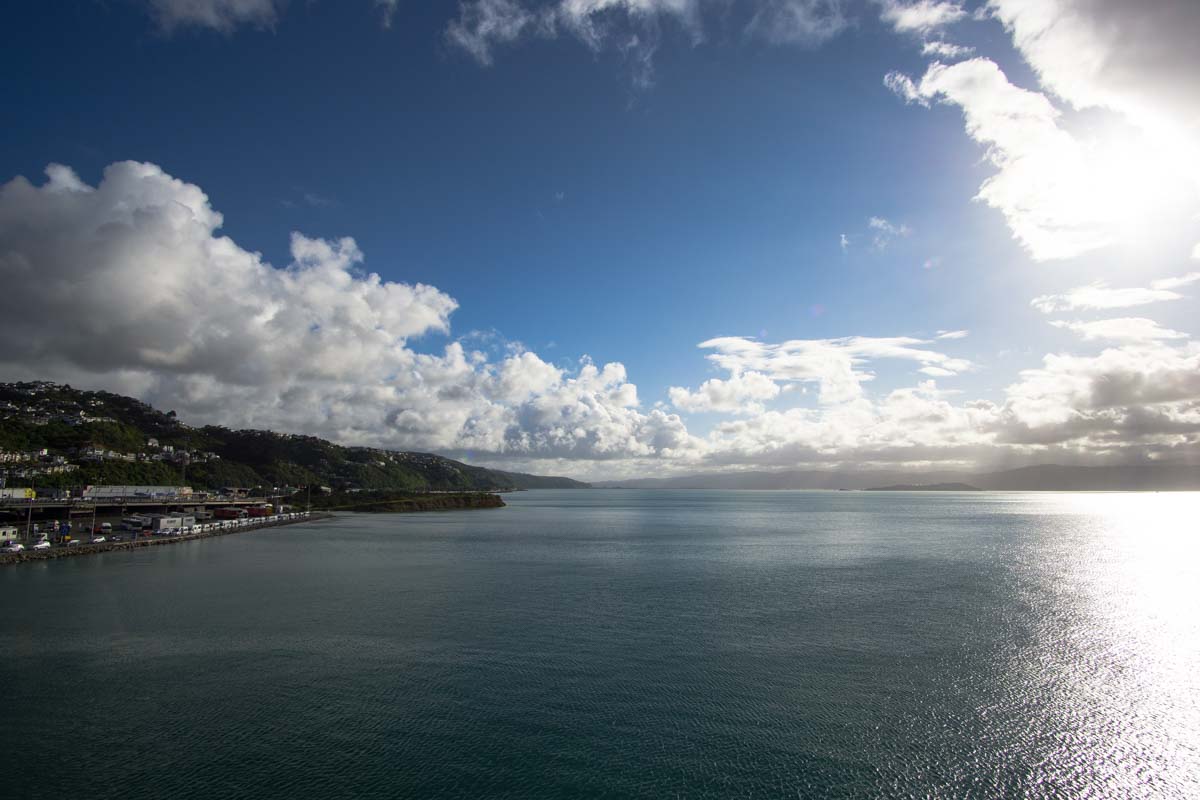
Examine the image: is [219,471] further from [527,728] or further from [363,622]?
[527,728]

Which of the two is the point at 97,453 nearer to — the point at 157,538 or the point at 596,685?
the point at 157,538

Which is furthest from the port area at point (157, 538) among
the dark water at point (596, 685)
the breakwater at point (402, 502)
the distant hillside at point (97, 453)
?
the distant hillside at point (97, 453)

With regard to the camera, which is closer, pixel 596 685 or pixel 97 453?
pixel 596 685

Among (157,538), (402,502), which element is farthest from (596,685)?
(402,502)

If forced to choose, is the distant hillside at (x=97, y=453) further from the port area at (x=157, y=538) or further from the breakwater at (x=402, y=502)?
the port area at (x=157, y=538)

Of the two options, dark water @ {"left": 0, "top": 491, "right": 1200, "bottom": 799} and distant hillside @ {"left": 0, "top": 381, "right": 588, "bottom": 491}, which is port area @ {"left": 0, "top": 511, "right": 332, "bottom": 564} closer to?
dark water @ {"left": 0, "top": 491, "right": 1200, "bottom": 799}

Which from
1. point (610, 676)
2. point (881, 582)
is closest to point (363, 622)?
point (610, 676)
